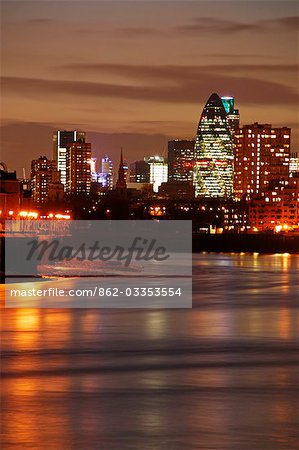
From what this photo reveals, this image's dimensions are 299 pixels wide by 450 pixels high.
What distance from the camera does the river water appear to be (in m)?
12.3

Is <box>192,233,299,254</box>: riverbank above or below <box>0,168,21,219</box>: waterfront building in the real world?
below

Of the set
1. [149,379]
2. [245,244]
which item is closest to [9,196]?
[245,244]

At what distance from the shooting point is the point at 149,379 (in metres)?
16.5

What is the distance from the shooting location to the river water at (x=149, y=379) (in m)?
12.3

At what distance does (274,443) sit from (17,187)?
76865mm

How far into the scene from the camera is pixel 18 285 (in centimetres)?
3838

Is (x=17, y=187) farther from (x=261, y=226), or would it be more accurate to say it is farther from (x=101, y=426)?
(x=261, y=226)
